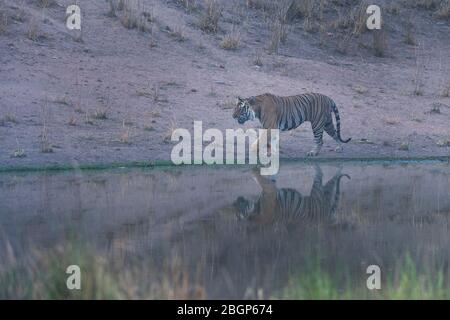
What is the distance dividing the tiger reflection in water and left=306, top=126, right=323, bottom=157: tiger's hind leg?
3154 millimetres

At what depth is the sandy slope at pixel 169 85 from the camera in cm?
1897

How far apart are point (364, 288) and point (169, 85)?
45.3ft

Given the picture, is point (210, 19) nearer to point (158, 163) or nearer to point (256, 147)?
point (256, 147)

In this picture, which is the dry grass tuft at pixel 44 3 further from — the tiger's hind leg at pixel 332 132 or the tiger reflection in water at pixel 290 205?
the tiger reflection in water at pixel 290 205

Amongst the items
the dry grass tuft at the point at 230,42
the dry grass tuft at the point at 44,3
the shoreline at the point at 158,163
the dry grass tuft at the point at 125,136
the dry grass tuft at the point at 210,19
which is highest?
the dry grass tuft at the point at 44,3

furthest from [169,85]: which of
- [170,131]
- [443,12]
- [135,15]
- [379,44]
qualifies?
[443,12]

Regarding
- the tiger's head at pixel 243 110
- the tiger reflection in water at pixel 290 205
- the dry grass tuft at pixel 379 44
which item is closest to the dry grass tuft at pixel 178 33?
the dry grass tuft at pixel 379 44

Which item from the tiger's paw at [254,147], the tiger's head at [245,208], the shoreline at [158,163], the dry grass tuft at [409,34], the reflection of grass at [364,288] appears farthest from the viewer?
the dry grass tuft at [409,34]

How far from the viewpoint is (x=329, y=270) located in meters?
9.87

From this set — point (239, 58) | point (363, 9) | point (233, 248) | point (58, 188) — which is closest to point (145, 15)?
point (239, 58)

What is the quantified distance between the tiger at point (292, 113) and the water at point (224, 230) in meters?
1.50

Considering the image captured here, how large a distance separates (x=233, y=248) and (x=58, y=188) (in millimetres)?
4810

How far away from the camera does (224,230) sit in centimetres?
1215

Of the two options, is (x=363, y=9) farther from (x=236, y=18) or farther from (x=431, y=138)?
(x=431, y=138)
